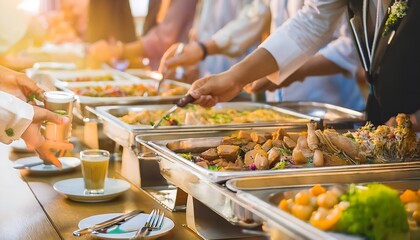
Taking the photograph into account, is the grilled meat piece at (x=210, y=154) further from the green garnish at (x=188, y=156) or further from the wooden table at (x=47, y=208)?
the wooden table at (x=47, y=208)

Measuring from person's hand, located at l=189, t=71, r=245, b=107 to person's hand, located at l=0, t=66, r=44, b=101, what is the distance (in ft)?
1.93

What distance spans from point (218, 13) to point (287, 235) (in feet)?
15.7

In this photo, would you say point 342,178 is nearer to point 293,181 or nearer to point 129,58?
point 293,181

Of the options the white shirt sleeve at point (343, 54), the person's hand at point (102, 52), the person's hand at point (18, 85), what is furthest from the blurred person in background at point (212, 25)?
the person's hand at point (18, 85)

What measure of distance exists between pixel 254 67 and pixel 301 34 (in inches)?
11.1

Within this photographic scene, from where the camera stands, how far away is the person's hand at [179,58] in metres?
4.11

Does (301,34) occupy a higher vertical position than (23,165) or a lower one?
higher

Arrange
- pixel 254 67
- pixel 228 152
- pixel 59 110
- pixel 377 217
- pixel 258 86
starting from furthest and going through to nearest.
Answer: pixel 258 86
pixel 254 67
pixel 59 110
pixel 228 152
pixel 377 217

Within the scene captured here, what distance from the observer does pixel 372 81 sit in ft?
9.46

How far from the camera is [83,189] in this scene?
96.8 inches

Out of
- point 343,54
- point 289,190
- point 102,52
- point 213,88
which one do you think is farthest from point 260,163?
point 102,52

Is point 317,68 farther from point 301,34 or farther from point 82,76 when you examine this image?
point 82,76

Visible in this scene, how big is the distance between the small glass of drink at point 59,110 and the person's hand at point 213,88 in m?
0.56

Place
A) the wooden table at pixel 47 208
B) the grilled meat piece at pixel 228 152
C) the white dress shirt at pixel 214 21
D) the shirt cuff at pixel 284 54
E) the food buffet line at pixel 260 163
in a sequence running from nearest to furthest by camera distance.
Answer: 1. the food buffet line at pixel 260 163
2. the wooden table at pixel 47 208
3. the grilled meat piece at pixel 228 152
4. the shirt cuff at pixel 284 54
5. the white dress shirt at pixel 214 21
